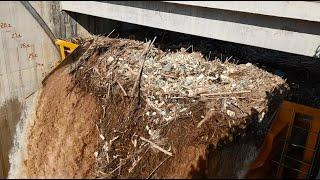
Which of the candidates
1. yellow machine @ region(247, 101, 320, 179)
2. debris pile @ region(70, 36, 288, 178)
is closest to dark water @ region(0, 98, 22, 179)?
debris pile @ region(70, 36, 288, 178)

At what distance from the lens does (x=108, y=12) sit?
11.4 meters

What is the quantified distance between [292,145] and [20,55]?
8502mm

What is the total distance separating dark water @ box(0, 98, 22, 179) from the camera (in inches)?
466

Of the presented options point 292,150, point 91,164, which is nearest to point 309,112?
point 292,150

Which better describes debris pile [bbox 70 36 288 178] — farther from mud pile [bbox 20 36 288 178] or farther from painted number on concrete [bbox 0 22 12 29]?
painted number on concrete [bbox 0 22 12 29]

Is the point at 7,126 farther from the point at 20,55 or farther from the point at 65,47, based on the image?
the point at 65,47

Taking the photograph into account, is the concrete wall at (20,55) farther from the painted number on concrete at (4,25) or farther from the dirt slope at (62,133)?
the dirt slope at (62,133)

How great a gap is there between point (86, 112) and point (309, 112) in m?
6.41

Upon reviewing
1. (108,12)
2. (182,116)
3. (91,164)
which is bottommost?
(91,164)

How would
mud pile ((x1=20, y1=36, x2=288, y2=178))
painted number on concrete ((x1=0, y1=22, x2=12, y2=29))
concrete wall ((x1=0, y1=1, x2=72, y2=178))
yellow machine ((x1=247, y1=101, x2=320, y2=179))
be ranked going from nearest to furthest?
yellow machine ((x1=247, y1=101, x2=320, y2=179)), mud pile ((x1=20, y1=36, x2=288, y2=178)), painted number on concrete ((x1=0, y1=22, x2=12, y2=29)), concrete wall ((x1=0, y1=1, x2=72, y2=178))

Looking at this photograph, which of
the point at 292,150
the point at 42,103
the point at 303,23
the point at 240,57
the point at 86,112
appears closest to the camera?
the point at 303,23

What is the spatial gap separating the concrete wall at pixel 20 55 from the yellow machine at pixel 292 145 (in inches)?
299

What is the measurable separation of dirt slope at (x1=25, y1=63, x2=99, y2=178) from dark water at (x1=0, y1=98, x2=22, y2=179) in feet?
2.07

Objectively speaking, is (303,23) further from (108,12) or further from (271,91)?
(108,12)
